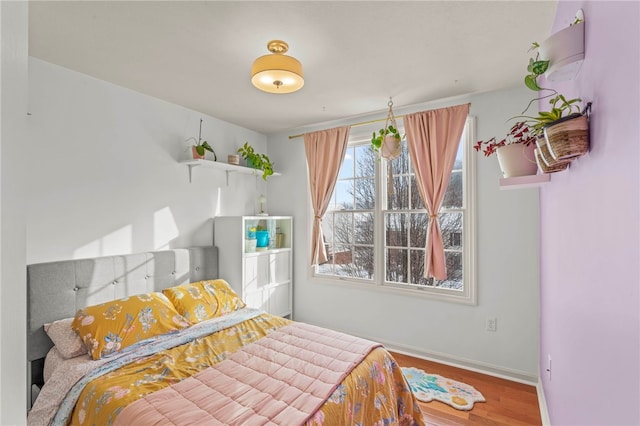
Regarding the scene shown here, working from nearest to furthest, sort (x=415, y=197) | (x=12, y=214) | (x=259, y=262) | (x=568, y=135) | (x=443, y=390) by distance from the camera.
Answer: (x=12, y=214)
(x=568, y=135)
(x=443, y=390)
(x=415, y=197)
(x=259, y=262)

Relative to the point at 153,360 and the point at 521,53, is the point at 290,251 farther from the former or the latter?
the point at 521,53

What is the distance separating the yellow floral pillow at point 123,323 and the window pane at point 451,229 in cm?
246

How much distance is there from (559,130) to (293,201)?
10.9ft

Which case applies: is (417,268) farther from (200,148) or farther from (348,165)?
(200,148)

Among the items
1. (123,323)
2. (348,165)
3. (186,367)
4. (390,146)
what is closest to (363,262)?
(348,165)

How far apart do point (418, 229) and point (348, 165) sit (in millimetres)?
1104

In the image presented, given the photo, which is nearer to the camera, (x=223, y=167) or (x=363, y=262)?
(x=223, y=167)

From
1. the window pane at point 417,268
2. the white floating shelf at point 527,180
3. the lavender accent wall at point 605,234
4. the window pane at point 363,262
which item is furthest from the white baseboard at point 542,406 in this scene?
the window pane at point 363,262

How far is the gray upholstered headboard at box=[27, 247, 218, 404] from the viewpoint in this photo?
7.07ft

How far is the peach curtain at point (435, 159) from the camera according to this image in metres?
3.04

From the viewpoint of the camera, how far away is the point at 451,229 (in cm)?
321

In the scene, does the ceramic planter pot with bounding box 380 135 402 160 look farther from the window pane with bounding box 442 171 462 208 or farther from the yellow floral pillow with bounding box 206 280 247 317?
the yellow floral pillow with bounding box 206 280 247 317

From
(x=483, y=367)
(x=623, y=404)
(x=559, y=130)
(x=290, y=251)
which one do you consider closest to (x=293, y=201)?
(x=290, y=251)

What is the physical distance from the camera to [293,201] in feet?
→ 13.7
